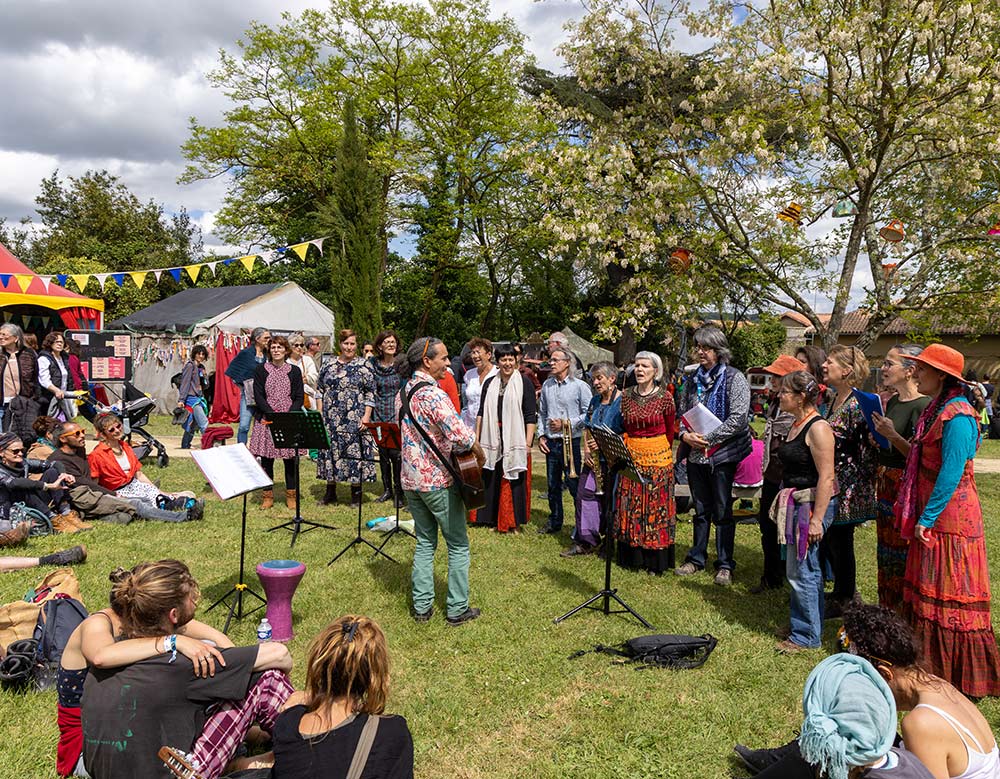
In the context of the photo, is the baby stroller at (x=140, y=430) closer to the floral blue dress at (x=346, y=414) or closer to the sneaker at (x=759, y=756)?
the floral blue dress at (x=346, y=414)

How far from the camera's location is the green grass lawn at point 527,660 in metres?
3.30

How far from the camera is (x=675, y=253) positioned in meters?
11.9

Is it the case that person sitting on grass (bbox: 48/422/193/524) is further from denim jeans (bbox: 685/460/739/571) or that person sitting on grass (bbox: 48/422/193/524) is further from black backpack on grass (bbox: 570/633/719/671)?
denim jeans (bbox: 685/460/739/571)

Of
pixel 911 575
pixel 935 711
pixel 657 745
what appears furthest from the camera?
pixel 911 575

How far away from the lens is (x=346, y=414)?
315 inches

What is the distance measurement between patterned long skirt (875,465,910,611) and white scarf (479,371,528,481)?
3.54 m

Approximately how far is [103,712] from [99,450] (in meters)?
5.50

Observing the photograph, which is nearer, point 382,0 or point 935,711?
point 935,711

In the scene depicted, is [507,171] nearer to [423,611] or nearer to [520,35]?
[520,35]

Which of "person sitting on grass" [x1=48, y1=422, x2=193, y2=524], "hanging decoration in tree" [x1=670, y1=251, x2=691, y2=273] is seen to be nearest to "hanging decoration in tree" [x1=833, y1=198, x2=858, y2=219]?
"hanging decoration in tree" [x1=670, y1=251, x2=691, y2=273]

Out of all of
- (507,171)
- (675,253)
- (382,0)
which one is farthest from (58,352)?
(382,0)

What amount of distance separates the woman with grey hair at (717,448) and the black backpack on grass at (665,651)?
1453 mm

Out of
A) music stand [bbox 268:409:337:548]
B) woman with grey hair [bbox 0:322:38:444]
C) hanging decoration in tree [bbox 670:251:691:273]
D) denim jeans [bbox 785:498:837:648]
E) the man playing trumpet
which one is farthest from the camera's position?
hanging decoration in tree [bbox 670:251:691:273]

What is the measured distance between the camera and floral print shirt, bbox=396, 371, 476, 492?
432 centimetres
